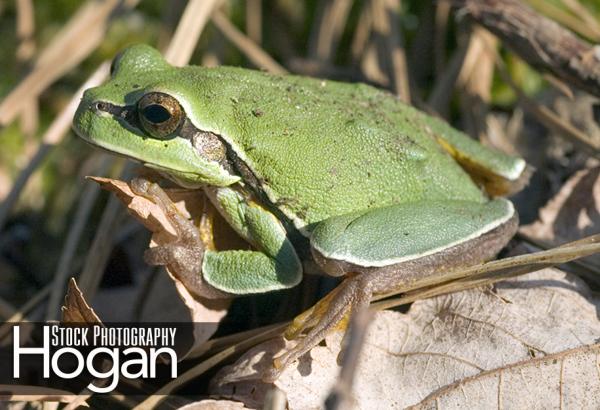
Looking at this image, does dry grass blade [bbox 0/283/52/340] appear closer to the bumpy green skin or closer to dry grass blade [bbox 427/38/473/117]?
the bumpy green skin

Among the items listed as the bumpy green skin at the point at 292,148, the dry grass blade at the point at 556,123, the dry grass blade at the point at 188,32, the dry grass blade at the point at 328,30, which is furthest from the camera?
the dry grass blade at the point at 328,30

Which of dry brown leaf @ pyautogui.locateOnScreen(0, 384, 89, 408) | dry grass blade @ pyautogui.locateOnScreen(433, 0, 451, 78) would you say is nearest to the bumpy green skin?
dry brown leaf @ pyautogui.locateOnScreen(0, 384, 89, 408)

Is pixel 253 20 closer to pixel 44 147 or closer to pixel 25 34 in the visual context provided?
pixel 25 34

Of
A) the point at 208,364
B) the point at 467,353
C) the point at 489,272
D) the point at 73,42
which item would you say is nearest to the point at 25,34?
the point at 73,42

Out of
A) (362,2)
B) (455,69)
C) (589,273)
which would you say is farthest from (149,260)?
(362,2)

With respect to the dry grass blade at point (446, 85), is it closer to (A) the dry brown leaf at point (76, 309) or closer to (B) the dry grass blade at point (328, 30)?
(B) the dry grass blade at point (328, 30)

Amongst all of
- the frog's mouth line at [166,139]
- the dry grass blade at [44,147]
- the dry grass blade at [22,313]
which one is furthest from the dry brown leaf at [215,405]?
the dry grass blade at [44,147]

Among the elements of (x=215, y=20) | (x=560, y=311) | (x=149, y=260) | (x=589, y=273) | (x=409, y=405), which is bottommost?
(x=409, y=405)

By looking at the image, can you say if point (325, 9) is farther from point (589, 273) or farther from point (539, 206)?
point (589, 273)
